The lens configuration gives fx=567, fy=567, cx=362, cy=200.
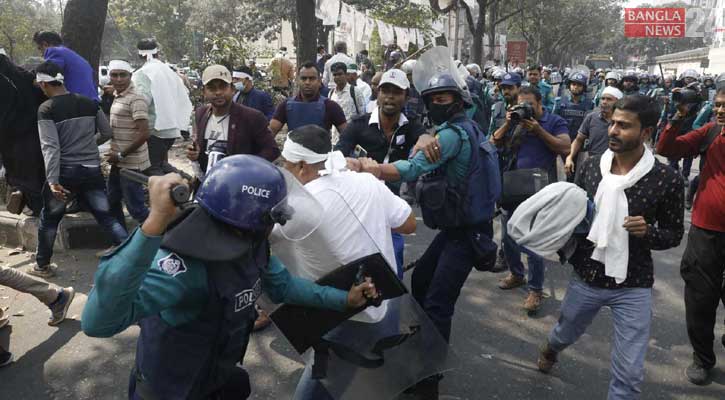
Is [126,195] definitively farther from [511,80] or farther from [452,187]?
[511,80]

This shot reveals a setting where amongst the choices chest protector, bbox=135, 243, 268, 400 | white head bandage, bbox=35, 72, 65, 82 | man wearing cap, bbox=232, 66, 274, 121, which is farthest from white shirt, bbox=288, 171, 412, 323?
man wearing cap, bbox=232, 66, 274, 121

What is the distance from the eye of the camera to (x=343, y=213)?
232 centimetres

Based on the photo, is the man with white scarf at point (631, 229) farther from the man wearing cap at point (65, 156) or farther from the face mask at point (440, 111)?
the man wearing cap at point (65, 156)

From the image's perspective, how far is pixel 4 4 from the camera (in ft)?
113

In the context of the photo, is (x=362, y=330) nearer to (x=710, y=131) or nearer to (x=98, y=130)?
(x=710, y=131)

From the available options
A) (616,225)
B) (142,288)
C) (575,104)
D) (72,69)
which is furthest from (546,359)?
(72,69)

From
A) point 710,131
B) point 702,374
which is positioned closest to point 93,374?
point 702,374

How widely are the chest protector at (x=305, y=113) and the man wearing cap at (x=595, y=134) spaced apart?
2.44m

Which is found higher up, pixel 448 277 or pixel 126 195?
pixel 126 195

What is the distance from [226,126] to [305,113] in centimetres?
125

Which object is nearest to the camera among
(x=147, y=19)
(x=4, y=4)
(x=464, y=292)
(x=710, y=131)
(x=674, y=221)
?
(x=674, y=221)

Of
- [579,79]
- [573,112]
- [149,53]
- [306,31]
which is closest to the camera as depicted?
[149,53]

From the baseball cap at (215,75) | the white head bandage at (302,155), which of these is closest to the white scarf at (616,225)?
the white head bandage at (302,155)

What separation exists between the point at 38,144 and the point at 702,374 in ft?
19.0
